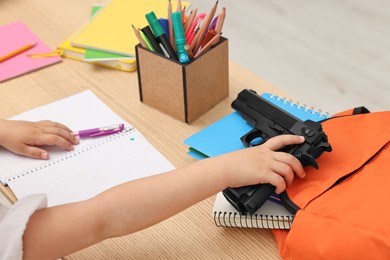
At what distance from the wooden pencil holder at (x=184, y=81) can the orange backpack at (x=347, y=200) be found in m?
0.26

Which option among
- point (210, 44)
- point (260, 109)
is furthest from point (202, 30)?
point (260, 109)

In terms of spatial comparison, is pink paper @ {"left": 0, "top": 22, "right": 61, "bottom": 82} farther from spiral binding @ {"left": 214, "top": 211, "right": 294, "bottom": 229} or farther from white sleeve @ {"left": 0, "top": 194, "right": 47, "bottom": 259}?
spiral binding @ {"left": 214, "top": 211, "right": 294, "bottom": 229}

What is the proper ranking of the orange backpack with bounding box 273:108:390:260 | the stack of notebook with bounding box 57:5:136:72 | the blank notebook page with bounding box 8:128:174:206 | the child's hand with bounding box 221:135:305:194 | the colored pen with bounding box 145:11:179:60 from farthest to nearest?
the stack of notebook with bounding box 57:5:136:72
the colored pen with bounding box 145:11:179:60
the blank notebook page with bounding box 8:128:174:206
the child's hand with bounding box 221:135:305:194
the orange backpack with bounding box 273:108:390:260

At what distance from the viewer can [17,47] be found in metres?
1.31

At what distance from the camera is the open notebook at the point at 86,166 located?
3.10 ft

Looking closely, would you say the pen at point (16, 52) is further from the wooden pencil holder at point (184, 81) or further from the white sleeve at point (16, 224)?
the white sleeve at point (16, 224)

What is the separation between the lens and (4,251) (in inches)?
29.4

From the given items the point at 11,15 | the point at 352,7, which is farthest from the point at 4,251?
the point at 352,7

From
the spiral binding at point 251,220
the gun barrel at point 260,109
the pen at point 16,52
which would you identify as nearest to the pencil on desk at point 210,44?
the gun barrel at point 260,109

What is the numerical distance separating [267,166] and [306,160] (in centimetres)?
6

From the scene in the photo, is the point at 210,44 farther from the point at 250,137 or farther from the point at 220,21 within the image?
the point at 250,137

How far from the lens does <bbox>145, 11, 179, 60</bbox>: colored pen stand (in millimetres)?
1045

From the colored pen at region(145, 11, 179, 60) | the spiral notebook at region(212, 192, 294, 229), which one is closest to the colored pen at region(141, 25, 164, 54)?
the colored pen at region(145, 11, 179, 60)

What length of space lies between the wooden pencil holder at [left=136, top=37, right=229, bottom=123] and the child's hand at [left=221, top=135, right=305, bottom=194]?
0.22 metres
